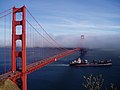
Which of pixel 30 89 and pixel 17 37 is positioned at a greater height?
pixel 17 37

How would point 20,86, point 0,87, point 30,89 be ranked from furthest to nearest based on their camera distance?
1. point 30,89
2. point 20,86
3. point 0,87

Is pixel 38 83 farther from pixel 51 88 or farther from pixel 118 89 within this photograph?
pixel 118 89

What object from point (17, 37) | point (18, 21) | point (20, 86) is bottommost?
point (20, 86)

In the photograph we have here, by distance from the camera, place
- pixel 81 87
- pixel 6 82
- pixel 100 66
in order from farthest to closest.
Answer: pixel 100 66 → pixel 81 87 → pixel 6 82

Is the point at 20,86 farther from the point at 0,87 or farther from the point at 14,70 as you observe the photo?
the point at 0,87

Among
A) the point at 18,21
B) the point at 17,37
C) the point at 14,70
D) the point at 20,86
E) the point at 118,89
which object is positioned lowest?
the point at 118,89

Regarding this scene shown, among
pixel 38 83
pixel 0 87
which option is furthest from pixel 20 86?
pixel 38 83

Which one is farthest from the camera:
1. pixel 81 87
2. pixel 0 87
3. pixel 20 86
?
pixel 81 87

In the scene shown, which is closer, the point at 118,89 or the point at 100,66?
the point at 118,89

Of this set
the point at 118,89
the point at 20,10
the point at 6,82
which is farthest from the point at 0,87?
the point at 118,89

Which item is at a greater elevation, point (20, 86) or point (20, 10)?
point (20, 10)
